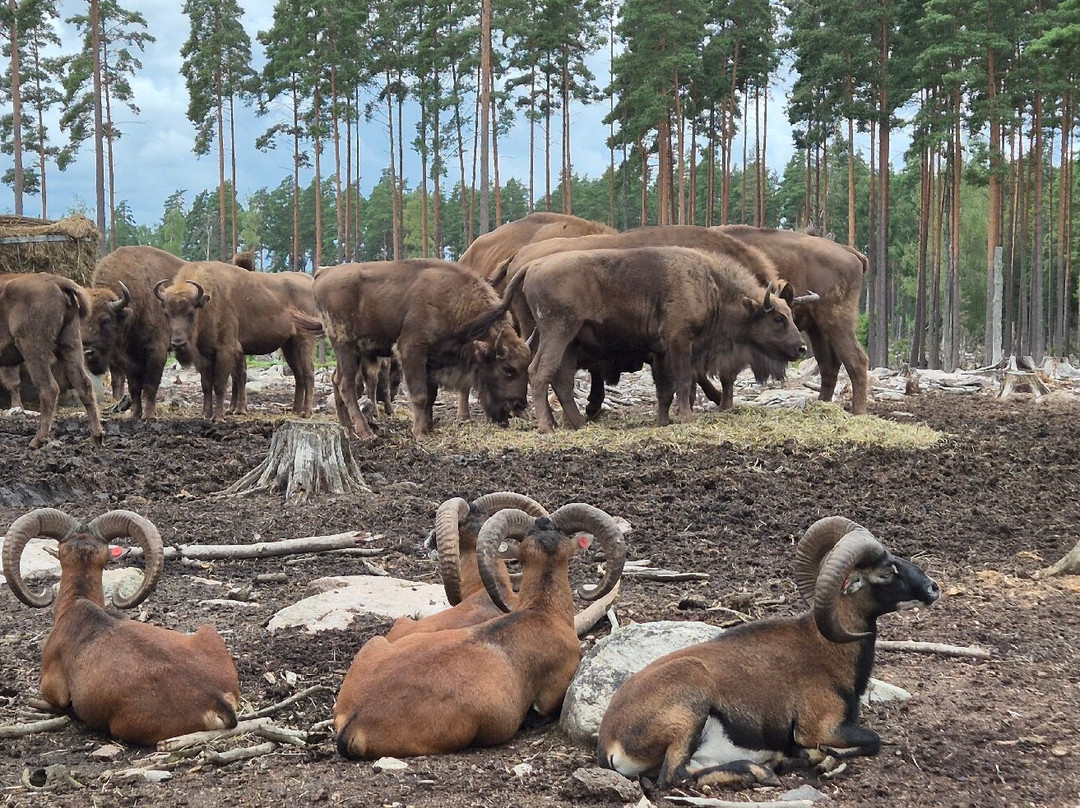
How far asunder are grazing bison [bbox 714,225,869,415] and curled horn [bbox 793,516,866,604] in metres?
12.0

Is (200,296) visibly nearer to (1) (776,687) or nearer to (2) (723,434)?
(2) (723,434)

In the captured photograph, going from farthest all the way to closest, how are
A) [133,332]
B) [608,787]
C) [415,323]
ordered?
[133,332] → [415,323] → [608,787]

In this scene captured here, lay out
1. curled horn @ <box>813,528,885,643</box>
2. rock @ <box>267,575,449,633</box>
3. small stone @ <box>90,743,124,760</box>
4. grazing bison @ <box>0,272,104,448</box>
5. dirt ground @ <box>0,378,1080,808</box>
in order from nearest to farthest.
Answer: dirt ground @ <box>0,378,1080,808</box> < curled horn @ <box>813,528,885,643</box> < small stone @ <box>90,743,124,760</box> < rock @ <box>267,575,449,633</box> < grazing bison @ <box>0,272,104,448</box>

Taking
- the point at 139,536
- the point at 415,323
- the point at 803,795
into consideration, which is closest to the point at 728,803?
the point at 803,795

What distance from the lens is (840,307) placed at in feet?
57.0

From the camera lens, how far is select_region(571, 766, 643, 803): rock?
14.4 feet

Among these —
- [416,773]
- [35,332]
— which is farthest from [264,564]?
[35,332]

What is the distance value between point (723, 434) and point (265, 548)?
6.73 metres

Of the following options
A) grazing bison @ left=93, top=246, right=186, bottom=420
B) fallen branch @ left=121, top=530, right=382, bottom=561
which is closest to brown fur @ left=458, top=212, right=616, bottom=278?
grazing bison @ left=93, top=246, right=186, bottom=420

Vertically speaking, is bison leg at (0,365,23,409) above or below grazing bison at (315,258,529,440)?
below

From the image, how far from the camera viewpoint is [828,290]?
17375 mm

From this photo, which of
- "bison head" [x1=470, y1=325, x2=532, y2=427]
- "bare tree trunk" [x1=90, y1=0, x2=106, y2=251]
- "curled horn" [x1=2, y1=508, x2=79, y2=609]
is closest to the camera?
"curled horn" [x1=2, y1=508, x2=79, y2=609]

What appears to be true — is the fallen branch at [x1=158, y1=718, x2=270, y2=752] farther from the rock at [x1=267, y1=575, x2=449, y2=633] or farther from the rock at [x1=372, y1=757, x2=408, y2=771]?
the rock at [x1=267, y1=575, x2=449, y2=633]

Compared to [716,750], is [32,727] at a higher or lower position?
lower
